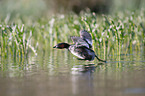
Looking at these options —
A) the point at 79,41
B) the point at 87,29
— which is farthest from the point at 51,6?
the point at 79,41

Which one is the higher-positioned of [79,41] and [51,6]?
[51,6]

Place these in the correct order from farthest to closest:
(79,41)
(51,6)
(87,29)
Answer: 1. (51,6)
2. (87,29)
3. (79,41)

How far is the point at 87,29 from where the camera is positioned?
27.1 feet

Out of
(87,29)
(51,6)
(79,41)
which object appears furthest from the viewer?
(51,6)

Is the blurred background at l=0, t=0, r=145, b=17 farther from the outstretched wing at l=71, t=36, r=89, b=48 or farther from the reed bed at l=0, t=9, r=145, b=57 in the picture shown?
the outstretched wing at l=71, t=36, r=89, b=48

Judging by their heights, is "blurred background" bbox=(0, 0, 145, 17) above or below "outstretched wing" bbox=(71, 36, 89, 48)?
above

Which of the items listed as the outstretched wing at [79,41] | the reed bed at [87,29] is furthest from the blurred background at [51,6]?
the outstretched wing at [79,41]

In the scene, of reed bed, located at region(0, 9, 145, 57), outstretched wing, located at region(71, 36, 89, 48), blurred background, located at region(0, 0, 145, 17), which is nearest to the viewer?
outstretched wing, located at region(71, 36, 89, 48)

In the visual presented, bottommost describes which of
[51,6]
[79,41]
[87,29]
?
[79,41]

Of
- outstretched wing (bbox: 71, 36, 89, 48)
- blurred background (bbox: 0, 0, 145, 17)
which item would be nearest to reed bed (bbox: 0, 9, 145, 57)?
outstretched wing (bbox: 71, 36, 89, 48)

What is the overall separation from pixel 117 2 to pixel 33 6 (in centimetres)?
608

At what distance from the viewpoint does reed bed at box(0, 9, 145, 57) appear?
26.0 feet

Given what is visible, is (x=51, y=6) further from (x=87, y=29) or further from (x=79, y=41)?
(x=79, y=41)

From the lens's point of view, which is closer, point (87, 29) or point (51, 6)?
point (87, 29)
